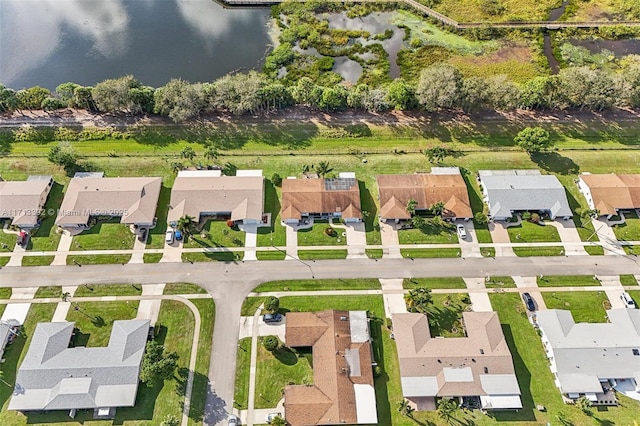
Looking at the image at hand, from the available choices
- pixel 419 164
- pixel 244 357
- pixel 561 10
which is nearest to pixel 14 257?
pixel 244 357

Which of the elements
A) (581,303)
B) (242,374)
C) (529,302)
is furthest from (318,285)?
(581,303)

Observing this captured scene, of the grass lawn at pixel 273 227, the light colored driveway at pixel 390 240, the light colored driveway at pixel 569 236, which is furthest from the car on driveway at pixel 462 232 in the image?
the grass lawn at pixel 273 227

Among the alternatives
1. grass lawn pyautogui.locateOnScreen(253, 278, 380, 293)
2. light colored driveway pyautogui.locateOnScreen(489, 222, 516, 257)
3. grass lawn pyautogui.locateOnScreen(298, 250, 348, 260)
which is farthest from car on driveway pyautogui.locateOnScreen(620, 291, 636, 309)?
grass lawn pyautogui.locateOnScreen(298, 250, 348, 260)

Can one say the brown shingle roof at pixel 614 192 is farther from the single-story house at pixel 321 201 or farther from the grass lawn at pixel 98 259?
the grass lawn at pixel 98 259

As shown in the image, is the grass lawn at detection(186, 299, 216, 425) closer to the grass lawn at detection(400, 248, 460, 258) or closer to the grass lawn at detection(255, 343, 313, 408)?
the grass lawn at detection(255, 343, 313, 408)

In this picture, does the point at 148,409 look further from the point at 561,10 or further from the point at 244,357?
the point at 561,10

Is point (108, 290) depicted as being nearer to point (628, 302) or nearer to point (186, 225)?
point (186, 225)

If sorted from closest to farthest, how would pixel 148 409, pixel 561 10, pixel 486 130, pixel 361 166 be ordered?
1. pixel 148 409
2. pixel 361 166
3. pixel 486 130
4. pixel 561 10
